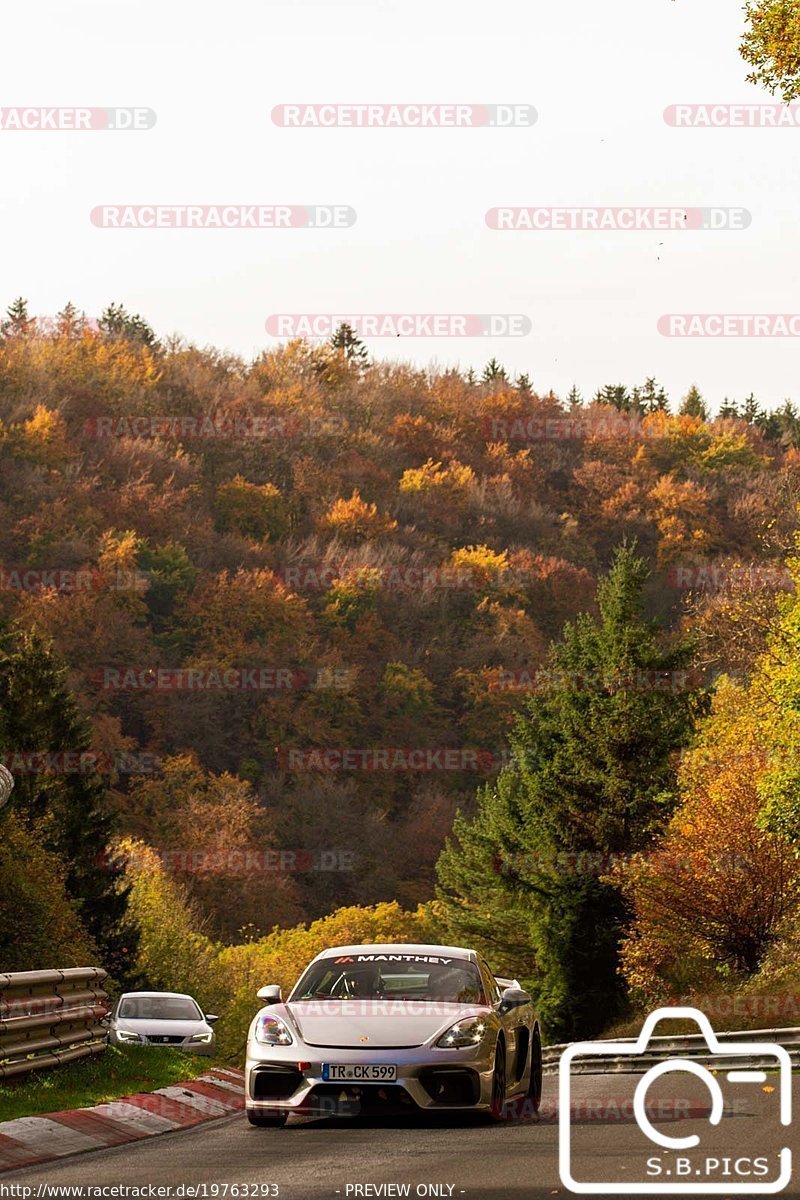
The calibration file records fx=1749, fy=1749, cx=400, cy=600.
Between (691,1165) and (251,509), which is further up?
(251,509)

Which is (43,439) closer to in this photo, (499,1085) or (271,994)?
(271,994)

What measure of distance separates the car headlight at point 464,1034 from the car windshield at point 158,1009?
16701 millimetres

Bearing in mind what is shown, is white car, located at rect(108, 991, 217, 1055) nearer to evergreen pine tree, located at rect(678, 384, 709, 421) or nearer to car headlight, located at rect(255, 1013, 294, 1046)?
car headlight, located at rect(255, 1013, 294, 1046)

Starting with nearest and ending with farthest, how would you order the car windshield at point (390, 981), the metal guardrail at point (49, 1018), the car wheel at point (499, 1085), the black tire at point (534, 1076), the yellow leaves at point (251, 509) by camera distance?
the car wheel at point (499, 1085) → the car windshield at point (390, 981) → the metal guardrail at point (49, 1018) → the black tire at point (534, 1076) → the yellow leaves at point (251, 509)

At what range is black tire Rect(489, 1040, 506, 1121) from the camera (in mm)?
12656

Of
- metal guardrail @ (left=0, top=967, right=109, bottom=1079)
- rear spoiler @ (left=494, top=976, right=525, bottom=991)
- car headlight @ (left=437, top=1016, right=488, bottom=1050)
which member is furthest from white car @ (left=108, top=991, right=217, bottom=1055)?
car headlight @ (left=437, top=1016, right=488, bottom=1050)

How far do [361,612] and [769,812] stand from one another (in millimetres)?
83567

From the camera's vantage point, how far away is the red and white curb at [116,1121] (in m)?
10.8

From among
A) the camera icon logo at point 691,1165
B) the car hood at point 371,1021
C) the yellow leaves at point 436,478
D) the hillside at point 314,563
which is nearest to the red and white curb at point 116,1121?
the car hood at point 371,1021

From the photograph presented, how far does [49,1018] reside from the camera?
1459cm

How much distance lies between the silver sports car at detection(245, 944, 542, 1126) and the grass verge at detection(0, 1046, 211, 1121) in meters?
1.64

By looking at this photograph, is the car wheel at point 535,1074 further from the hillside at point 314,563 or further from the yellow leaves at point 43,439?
the yellow leaves at point 43,439

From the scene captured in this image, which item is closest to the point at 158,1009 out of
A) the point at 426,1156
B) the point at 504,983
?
the point at 504,983

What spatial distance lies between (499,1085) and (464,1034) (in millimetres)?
664
